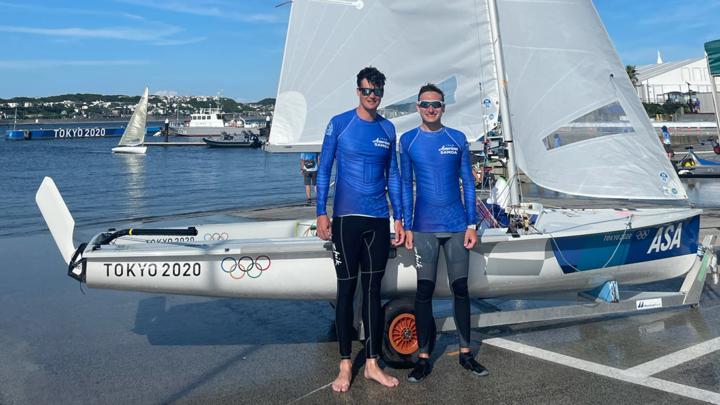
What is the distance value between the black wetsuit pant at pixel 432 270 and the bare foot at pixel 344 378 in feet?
1.67

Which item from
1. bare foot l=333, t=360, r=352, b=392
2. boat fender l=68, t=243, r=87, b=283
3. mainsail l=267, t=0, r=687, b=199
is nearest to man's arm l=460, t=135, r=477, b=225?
bare foot l=333, t=360, r=352, b=392

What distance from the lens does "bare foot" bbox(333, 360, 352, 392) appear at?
378 centimetres

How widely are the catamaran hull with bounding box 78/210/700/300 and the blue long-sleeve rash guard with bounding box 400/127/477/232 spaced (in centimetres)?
36

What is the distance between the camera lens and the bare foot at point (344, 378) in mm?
3779

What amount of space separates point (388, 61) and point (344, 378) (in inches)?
141

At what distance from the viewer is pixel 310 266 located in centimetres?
431

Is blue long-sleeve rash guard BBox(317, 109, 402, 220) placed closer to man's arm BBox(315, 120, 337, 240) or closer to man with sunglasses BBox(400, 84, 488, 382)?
man's arm BBox(315, 120, 337, 240)

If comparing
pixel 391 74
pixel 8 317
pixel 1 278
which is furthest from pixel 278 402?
pixel 1 278

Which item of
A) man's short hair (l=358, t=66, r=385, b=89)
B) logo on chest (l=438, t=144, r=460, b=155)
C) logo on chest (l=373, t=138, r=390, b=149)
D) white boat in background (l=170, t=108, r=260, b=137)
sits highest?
white boat in background (l=170, t=108, r=260, b=137)

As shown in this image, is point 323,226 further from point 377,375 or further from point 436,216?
point 377,375

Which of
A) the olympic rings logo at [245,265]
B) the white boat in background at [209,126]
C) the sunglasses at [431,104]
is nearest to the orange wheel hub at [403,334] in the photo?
the olympic rings logo at [245,265]

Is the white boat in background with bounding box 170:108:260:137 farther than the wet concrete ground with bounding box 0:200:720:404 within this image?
Yes

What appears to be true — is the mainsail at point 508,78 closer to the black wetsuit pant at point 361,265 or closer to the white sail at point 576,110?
the white sail at point 576,110

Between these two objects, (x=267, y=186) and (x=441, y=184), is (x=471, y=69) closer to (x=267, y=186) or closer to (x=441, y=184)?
(x=441, y=184)
